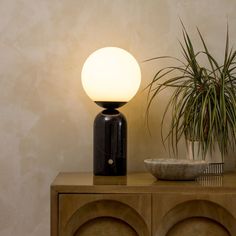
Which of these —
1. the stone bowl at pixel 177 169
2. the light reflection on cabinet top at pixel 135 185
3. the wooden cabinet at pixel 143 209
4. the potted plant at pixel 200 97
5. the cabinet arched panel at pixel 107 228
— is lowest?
the cabinet arched panel at pixel 107 228

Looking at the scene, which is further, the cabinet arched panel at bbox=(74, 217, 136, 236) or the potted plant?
the potted plant

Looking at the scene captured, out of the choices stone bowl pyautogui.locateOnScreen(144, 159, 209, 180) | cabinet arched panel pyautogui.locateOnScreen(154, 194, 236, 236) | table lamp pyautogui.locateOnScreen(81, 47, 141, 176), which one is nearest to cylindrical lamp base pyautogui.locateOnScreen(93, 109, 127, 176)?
table lamp pyautogui.locateOnScreen(81, 47, 141, 176)

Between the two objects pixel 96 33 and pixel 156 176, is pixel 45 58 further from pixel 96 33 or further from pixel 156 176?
pixel 156 176

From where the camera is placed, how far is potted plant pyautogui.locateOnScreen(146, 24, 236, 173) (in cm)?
196

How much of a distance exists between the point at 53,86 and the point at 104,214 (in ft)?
2.06

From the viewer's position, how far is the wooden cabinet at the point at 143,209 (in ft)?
5.69

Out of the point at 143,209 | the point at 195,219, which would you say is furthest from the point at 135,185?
the point at 195,219

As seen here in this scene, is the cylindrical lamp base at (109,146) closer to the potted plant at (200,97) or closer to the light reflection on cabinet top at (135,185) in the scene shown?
the light reflection on cabinet top at (135,185)

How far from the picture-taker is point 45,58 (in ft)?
7.16

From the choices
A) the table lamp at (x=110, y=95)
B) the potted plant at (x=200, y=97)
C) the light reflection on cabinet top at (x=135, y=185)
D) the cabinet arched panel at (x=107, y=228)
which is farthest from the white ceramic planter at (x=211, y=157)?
the cabinet arched panel at (x=107, y=228)

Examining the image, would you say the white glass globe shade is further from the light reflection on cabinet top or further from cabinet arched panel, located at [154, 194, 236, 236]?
cabinet arched panel, located at [154, 194, 236, 236]

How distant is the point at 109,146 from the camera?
1.96m

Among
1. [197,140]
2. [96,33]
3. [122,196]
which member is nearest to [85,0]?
[96,33]

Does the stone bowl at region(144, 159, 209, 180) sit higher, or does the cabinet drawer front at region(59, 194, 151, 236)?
the stone bowl at region(144, 159, 209, 180)
